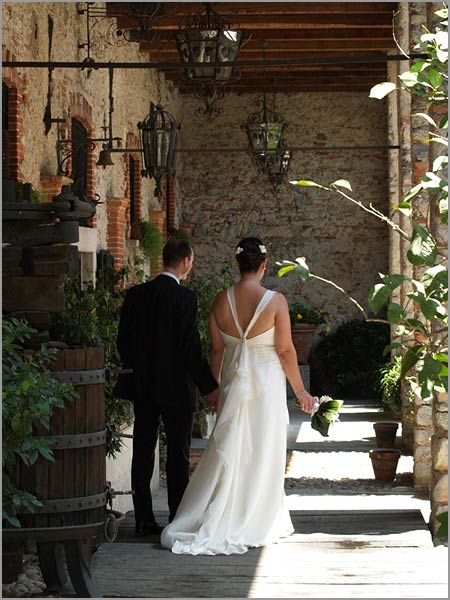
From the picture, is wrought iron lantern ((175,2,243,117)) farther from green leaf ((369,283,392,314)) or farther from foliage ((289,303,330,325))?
foliage ((289,303,330,325))

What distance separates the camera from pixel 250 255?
5.57 meters

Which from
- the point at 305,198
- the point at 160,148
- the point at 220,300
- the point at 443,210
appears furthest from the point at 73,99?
the point at 305,198

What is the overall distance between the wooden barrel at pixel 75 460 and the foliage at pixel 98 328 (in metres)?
1.48

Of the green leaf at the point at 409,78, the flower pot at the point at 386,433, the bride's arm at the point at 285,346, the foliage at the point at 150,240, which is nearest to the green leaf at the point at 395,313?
the green leaf at the point at 409,78

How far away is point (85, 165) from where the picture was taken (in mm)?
11258

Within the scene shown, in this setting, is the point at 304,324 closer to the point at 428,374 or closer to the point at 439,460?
the point at 439,460

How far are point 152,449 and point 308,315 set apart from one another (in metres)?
12.5

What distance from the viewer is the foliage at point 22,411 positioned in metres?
3.97

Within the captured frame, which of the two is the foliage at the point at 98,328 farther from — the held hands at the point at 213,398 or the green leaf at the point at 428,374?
the green leaf at the point at 428,374

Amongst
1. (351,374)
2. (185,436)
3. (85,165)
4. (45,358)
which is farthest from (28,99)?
(351,374)

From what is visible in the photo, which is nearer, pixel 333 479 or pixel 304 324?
pixel 333 479

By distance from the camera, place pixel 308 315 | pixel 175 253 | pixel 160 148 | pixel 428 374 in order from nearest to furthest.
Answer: pixel 428 374
pixel 175 253
pixel 160 148
pixel 308 315

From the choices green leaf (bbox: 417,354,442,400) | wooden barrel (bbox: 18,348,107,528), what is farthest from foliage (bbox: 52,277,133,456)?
green leaf (bbox: 417,354,442,400)

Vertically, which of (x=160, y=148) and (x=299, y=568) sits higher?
(x=160, y=148)
